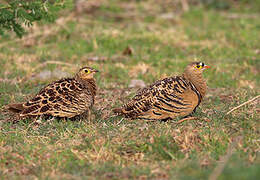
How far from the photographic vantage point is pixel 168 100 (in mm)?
6020

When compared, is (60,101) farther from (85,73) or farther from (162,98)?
(162,98)

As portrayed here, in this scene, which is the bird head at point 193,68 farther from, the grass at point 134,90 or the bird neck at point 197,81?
the grass at point 134,90

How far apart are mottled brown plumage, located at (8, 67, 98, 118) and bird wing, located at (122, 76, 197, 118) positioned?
2.03 ft

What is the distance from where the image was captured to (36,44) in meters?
11.3

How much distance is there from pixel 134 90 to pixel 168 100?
2299 millimetres

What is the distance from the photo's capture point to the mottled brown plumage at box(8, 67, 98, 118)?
609 centimetres

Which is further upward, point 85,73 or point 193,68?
point 193,68

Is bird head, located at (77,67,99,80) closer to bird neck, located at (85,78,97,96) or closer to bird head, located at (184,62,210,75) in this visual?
bird neck, located at (85,78,97,96)

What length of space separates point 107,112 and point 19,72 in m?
2.87

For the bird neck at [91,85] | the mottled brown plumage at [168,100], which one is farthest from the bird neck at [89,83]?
the mottled brown plumage at [168,100]

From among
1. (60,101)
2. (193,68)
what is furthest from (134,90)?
(60,101)

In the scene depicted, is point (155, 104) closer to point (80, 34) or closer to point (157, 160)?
point (157, 160)

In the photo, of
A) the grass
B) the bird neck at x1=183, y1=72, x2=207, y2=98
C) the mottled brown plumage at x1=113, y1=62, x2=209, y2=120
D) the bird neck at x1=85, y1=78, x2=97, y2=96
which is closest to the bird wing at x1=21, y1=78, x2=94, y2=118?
the grass

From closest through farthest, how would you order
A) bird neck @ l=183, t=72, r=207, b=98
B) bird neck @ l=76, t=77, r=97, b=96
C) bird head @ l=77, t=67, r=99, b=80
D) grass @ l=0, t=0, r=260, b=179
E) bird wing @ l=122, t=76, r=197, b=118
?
grass @ l=0, t=0, r=260, b=179, bird wing @ l=122, t=76, r=197, b=118, bird neck @ l=183, t=72, r=207, b=98, bird neck @ l=76, t=77, r=97, b=96, bird head @ l=77, t=67, r=99, b=80
